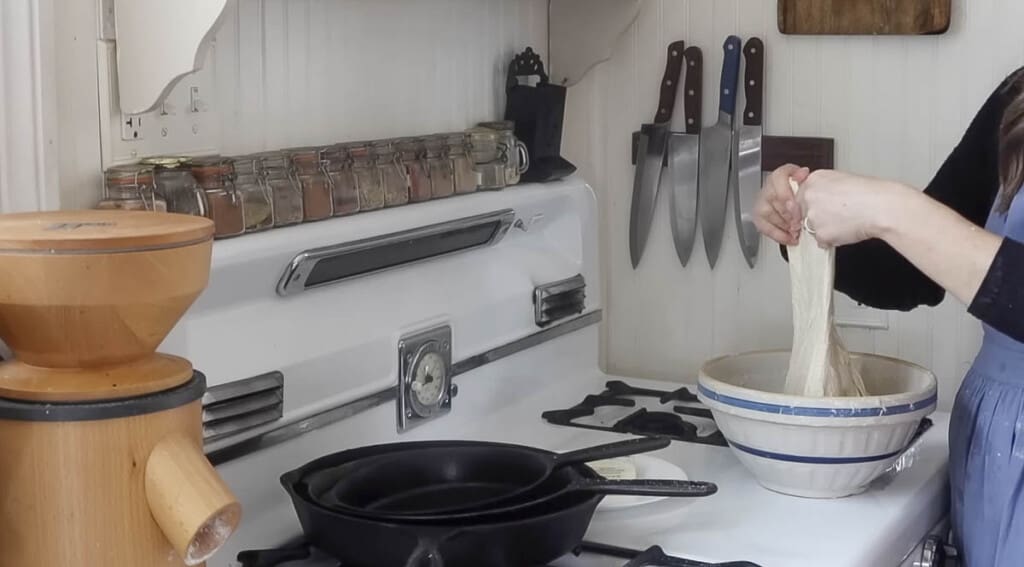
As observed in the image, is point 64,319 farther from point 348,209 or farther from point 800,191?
point 800,191

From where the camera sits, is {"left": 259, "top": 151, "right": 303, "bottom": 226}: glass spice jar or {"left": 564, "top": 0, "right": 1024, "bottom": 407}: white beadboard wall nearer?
{"left": 259, "top": 151, "right": 303, "bottom": 226}: glass spice jar

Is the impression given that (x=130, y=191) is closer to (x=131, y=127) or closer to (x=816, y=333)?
(x=131, y=127)

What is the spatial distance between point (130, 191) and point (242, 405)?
0.24 m

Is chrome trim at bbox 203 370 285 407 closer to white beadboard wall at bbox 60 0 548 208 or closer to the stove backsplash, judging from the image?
the stove backsplash

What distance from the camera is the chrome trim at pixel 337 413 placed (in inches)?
49.0

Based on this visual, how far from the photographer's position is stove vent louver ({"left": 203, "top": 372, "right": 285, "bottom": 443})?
1.21 metres

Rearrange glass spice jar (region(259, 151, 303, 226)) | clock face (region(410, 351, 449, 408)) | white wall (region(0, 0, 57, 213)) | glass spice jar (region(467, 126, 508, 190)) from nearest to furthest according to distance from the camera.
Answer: white wall (region(0, 0, 57, 213))
glass spice jar (region(259, 151, 303, 226))
clock face (region(410, 351, 449, 408))
glass spice jar (region(467, 126, 508, 190))

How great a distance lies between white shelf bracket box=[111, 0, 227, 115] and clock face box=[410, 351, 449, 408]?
0.49 metres

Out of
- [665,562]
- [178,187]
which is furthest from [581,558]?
[178,187]

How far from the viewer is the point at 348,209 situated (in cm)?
140

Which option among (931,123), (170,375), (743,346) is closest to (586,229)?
(743,346)

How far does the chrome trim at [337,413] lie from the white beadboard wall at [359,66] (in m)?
0.30

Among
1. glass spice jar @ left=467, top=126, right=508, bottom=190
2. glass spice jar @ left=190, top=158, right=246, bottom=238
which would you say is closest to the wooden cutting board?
glass spice jar @ left=467, top=126, right=508, bottom=190

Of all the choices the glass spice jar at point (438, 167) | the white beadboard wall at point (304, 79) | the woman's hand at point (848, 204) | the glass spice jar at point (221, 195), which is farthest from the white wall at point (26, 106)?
the woman's hand at point (848, 204)
